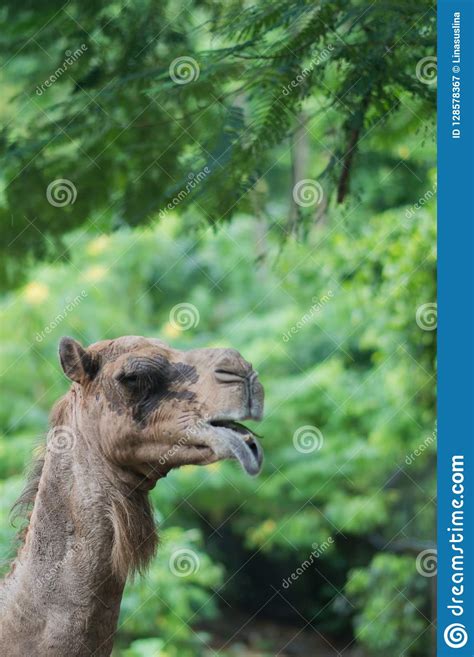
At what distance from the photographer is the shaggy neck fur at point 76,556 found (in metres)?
3.91

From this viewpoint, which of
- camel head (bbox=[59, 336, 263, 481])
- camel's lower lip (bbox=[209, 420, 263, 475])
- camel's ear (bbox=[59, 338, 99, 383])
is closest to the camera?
camel's lower lip (bbox=[209, 420, 263, 475])

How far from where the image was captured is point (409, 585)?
12.6 m

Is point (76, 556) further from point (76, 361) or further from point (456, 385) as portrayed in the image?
point (456, 385)

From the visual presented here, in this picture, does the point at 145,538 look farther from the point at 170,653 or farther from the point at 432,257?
the point at 170,653

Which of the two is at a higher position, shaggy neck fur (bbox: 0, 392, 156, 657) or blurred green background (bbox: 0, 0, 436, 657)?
blurred green background (bbox: 0, 0, 436, 657)

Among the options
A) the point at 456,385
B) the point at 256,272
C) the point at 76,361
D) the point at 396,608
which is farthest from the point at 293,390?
the point at 76,361

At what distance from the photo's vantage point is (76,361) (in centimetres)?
404

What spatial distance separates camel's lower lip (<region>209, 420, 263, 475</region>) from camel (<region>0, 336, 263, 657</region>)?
12cm

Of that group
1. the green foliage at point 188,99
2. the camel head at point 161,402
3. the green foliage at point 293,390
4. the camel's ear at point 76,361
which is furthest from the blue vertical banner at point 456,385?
the green foliage at point 293,390

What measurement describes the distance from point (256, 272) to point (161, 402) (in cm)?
886

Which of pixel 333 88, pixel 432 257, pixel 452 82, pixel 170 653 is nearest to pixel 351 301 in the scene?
pixel 432 257

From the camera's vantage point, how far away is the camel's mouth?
3545mm

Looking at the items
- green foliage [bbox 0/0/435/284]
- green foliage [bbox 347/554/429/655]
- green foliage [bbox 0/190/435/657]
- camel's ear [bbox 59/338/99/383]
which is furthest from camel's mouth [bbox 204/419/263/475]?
green foliage [bbox 347/554/429/655]

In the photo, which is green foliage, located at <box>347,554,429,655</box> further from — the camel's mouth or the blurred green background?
the camel's mouth
